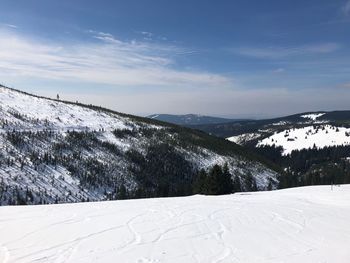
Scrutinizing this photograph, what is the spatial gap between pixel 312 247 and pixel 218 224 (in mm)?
4416

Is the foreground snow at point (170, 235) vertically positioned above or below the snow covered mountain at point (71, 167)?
above

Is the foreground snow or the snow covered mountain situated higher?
the foreground snow

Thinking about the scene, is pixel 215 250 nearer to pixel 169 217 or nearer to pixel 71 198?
pixel 169 217

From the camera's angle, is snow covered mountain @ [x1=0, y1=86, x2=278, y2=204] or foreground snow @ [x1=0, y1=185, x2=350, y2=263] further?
snow covered mountain @ [x1=0, y1=86, x2=278, y2=204]

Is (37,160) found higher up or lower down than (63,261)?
lower down

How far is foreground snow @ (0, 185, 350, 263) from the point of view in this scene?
10.9 metres

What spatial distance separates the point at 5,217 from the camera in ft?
53.2

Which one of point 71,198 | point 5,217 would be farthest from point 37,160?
point 5,217

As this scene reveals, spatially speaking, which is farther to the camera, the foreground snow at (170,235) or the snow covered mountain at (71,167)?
the snow covered mountain at (71,167)

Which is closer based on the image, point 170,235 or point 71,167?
point 170,235

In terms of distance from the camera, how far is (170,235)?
13375mm

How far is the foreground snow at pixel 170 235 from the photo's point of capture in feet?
35.9

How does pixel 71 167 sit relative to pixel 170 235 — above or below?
below

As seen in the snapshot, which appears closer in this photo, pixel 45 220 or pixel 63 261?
pixel 63 261
